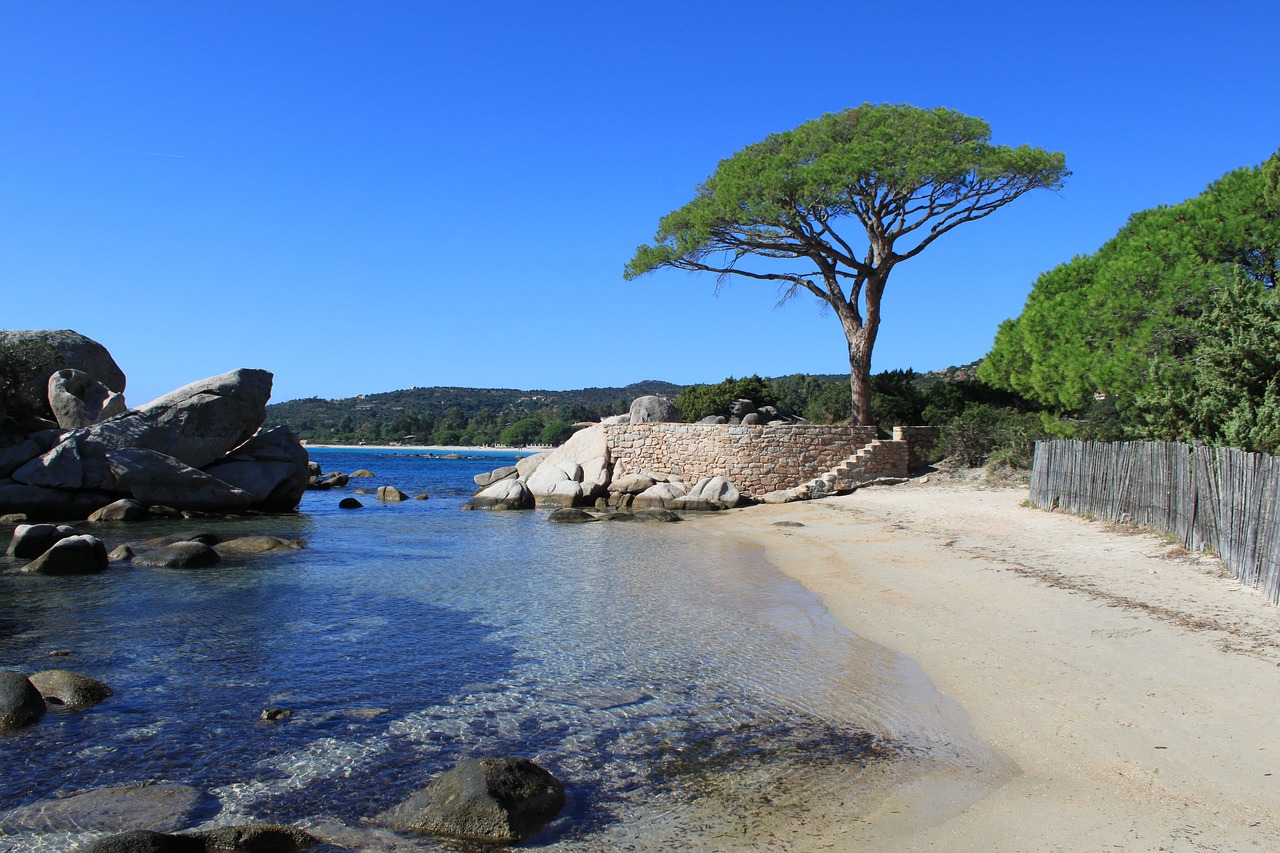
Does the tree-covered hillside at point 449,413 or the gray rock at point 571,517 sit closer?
the gray rock at point 571,517

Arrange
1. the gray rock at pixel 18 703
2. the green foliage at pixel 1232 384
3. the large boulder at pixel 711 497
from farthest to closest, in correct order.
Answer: the large boulder at pixel 711 497
the green foliage at pixel 1232 384
the gray rock at pixel 18 703

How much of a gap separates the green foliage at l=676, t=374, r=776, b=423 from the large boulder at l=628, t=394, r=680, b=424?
6.31 ft

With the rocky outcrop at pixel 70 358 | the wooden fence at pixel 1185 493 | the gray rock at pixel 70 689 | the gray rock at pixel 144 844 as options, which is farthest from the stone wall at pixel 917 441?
the rocky outcrop at pixel 70 358

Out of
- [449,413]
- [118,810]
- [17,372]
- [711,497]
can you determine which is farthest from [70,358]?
[449,413]

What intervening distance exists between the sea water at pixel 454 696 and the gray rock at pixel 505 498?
1407 centimetres

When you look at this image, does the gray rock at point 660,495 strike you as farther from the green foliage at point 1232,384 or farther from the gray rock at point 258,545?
the green foliage at point 1232,384

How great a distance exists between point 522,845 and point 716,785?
1431 millimetres

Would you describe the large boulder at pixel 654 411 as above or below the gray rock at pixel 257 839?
above

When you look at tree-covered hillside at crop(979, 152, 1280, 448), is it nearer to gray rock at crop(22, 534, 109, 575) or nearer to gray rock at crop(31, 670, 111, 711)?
gray rock at crop(31, 670, 111, 711)

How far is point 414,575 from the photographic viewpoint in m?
15.0

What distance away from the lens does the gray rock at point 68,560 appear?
556 inches

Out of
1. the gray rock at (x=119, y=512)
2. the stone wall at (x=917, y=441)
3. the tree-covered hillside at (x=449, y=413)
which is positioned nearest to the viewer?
the gray rock at (x=119, y=512)

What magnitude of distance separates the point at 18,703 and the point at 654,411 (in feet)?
83.2

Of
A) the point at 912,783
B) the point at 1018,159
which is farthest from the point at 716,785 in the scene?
the point at 1018,159
